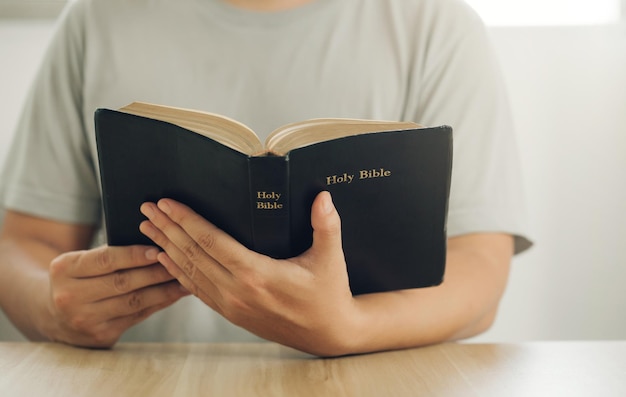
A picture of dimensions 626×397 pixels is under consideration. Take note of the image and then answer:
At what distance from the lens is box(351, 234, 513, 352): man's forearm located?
0.94m

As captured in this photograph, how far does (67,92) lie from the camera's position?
129 cm

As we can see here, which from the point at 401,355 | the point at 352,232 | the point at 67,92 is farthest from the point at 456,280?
the point at 67,92

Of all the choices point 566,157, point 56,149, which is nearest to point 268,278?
point 56,149

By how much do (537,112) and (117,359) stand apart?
1.23 meters

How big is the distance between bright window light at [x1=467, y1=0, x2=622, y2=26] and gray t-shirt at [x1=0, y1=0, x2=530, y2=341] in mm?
569

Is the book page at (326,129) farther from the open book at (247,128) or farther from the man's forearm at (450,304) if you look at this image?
the man's forearm at (450,304)

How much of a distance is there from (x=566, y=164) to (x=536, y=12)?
1.23 feet

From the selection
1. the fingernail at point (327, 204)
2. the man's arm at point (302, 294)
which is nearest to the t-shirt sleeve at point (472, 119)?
the man's arm at point (302, 294)

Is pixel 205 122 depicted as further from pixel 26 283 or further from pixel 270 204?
pixel 26 283

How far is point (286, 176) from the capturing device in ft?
2.51

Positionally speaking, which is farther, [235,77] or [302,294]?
[235,77]

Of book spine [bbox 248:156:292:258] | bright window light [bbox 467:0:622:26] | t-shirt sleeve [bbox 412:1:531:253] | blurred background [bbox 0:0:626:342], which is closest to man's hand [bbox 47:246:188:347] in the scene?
book spine [bbox 248:156:292:258]

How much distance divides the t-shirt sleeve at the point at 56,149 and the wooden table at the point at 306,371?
1.03 feet

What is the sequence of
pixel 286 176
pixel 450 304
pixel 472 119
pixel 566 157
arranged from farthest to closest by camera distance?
pixel 566 157 < pixel 472 119 < pixel 450 304 < pixel 286 176
